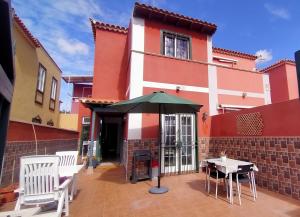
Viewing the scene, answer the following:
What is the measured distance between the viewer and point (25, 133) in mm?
5941

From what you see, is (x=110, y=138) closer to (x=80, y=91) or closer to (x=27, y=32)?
(x=80, y=91)

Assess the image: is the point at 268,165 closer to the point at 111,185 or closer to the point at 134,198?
the point at 134,198

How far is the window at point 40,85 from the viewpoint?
1193 cm

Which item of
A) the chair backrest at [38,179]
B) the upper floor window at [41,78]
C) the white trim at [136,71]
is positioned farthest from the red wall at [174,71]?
the upper floor window at [41,78]

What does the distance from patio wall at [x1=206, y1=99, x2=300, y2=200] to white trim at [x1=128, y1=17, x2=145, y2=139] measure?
13.0 ft

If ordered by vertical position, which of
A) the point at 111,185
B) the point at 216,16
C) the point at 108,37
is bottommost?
the point at 111,185

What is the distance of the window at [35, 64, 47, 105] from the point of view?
11.9m

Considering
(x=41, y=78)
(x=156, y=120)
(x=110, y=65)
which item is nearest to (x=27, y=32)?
(x=41, y=78)

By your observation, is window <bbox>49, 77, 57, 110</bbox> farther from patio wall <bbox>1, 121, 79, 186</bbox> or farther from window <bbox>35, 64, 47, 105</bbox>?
patio wall <bbox>1, 121, 79, 186</bbox>

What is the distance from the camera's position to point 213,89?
888 centimetres

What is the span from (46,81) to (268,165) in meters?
14.7

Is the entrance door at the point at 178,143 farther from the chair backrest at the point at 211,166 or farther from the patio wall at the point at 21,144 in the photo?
the patio wall at the point at 21,144

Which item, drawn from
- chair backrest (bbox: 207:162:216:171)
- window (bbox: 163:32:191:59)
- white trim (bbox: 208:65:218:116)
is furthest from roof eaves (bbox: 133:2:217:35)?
chair backrest (bbox: 207:162:216:171)

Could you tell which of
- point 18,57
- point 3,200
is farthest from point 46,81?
point 3,200
